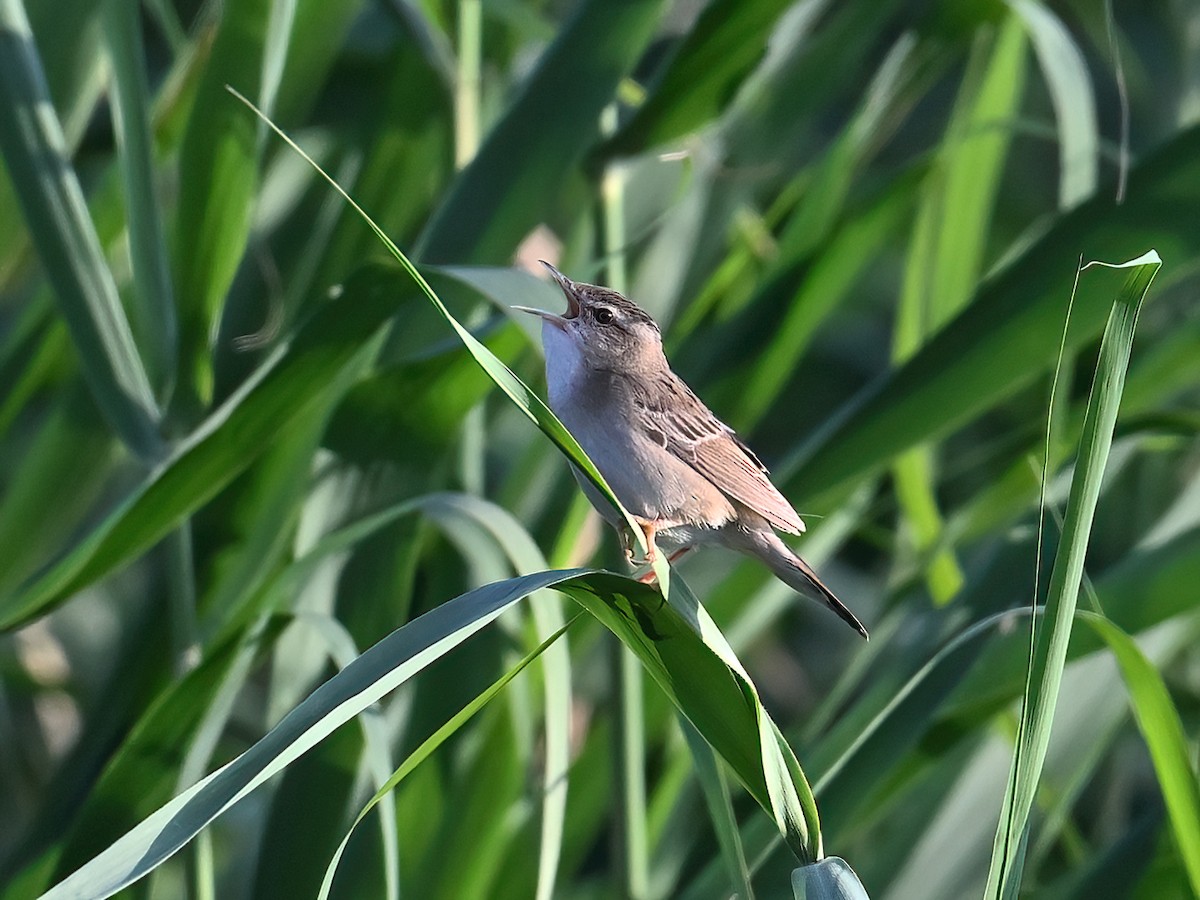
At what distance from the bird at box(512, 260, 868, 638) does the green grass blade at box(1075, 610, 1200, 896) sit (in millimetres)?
306

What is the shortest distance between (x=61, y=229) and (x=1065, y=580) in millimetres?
1100

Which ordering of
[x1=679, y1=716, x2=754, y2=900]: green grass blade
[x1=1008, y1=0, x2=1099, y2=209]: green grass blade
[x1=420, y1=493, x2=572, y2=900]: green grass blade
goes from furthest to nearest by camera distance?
[x1=1008, y1=0, x2=1099, y2=209]: green grass blade
[x1=420, y1=493, x2=572, y2=900]: green grass blade
[x1=679, y1=716, x2=754, y2=900]: green grass blade

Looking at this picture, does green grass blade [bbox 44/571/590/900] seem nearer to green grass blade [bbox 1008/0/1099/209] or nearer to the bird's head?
the bird's head

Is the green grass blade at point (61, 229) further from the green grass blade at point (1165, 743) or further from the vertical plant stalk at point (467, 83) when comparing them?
the green grass blade at point (1165, 743)

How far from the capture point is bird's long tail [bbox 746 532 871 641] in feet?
4.83

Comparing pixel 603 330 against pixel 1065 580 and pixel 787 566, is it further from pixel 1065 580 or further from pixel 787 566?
pixel 1065 580

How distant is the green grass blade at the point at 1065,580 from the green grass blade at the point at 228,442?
750 mm

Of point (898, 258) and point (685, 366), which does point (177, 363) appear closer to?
point (685, 366)

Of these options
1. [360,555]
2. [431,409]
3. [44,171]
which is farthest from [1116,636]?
[44,171]

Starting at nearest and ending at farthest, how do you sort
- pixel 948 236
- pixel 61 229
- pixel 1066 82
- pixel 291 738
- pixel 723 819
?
1. pixel 291 738
2. pixel 723 819
3. pixel 61 229
4. pixel 1066 82
5. pixel 948 236

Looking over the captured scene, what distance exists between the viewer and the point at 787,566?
151cm

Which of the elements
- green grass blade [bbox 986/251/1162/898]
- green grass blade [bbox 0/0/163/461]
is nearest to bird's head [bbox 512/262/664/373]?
green grass blade [bbox 0/0/163/461]

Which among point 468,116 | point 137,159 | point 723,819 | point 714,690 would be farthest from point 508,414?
point 714,690

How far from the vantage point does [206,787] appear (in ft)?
2.89
